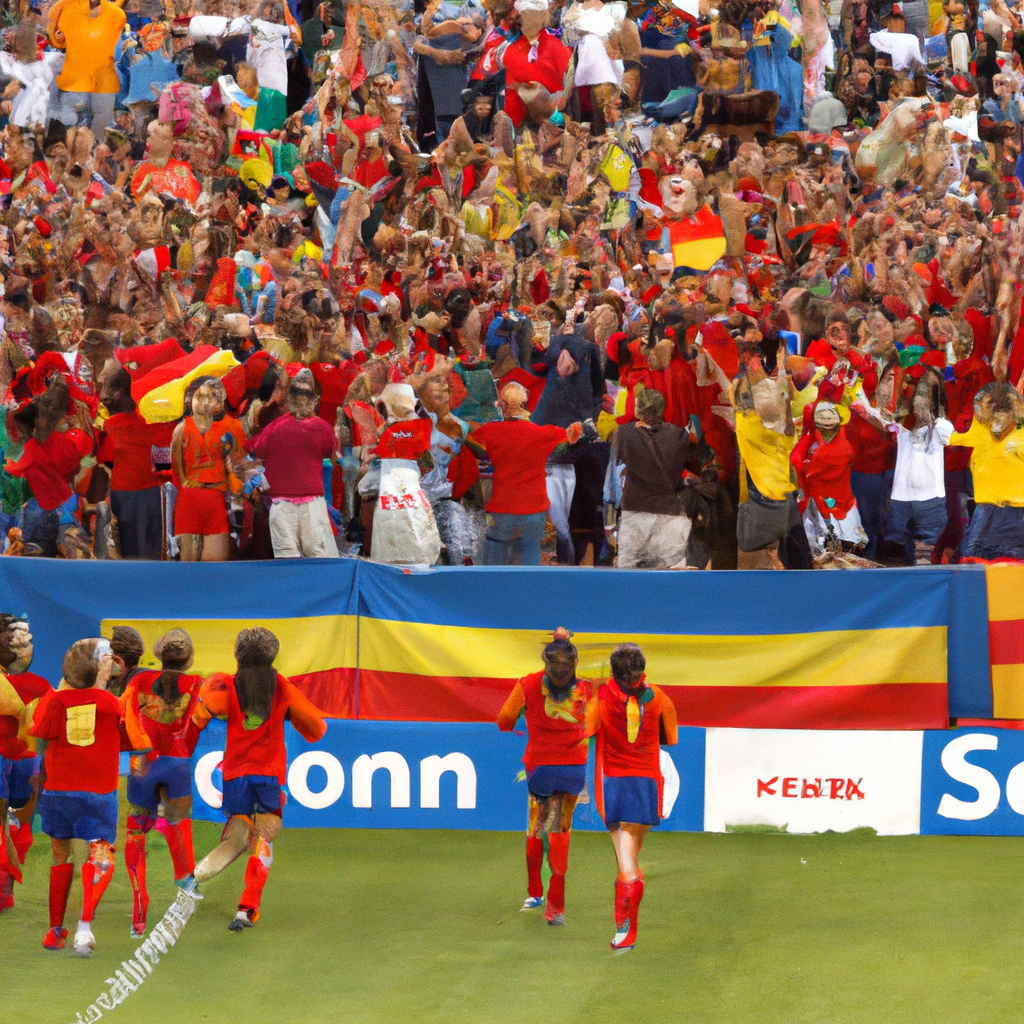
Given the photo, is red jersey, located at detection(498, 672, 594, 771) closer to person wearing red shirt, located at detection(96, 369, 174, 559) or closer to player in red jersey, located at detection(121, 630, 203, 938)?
player in red jersey, located at detection(121, 630, 203, 938)

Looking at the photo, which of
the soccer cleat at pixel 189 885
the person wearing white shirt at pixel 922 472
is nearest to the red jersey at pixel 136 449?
the soccer cleat at pixel 189 885

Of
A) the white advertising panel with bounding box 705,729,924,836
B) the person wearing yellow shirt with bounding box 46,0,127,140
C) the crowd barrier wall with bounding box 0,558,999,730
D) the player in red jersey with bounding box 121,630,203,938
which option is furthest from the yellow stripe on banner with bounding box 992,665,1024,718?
the person wearing yellow shirt with bounding box 46,0,127,140

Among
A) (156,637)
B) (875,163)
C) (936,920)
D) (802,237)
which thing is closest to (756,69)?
(875,163)

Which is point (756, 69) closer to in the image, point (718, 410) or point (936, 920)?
point (718, 410)

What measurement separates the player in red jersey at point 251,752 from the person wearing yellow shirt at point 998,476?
16.4 ft

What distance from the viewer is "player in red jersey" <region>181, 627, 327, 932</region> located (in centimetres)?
802

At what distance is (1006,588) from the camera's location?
998 centimetres

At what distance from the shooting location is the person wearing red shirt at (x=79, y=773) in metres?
7.77

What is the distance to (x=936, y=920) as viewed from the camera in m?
8.21

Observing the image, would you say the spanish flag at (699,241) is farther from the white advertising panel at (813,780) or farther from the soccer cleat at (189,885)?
the soccer cleat at (189,885)

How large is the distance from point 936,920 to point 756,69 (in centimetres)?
1210

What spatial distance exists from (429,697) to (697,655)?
5.70 ft

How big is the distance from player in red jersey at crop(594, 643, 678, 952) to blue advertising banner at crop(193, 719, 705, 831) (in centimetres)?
173

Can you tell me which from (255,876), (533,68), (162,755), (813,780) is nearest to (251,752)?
(162,755)
